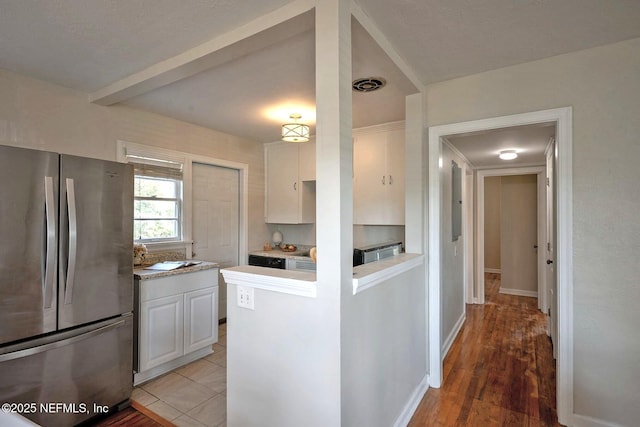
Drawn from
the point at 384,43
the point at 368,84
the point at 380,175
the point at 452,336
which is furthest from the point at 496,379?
the point at 384,43

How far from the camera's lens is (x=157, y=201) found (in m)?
3.28

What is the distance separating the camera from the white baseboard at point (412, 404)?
6.50ft

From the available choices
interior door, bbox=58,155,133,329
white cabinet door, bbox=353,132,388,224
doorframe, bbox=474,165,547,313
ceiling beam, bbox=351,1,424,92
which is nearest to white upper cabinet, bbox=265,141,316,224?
white cabinet door, bbox=353,132,388,224

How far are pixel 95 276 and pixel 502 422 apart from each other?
289 cm

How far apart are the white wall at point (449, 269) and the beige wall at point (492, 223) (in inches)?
150

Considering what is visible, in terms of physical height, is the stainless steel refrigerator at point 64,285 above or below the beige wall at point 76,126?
below

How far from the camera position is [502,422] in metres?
2.05

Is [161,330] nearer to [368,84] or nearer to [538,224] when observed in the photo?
[368,84]

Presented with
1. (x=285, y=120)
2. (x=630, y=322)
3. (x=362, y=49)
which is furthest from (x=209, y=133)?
(x=630, y=322)

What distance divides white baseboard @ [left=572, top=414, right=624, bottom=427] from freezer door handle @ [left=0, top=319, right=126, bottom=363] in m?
3.12

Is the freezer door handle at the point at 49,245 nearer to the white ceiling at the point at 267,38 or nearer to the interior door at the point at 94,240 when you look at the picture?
the interior door at the point at 94,240

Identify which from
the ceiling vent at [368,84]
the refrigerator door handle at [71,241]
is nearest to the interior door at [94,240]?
the refrigerator door handle at [71,241]

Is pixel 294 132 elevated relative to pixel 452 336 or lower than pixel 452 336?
elevated

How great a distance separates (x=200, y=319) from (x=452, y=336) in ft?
8.84
